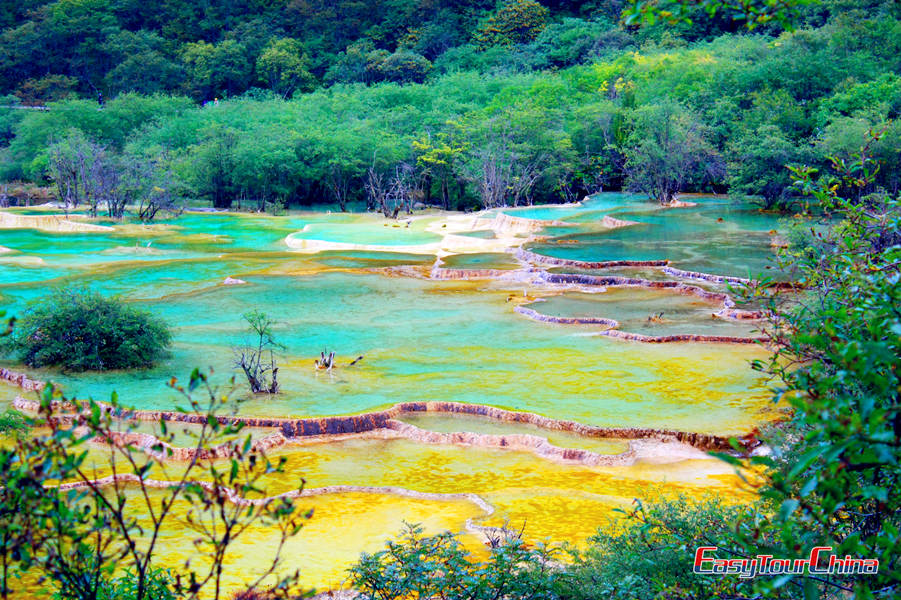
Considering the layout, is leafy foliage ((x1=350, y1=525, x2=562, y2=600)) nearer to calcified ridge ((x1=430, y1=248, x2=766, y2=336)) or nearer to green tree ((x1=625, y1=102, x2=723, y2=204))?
calcified ridge ((x1=430, y1=248, x2=766, y2=336))

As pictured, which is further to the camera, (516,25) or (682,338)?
(516,25)

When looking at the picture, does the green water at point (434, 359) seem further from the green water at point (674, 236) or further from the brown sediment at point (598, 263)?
the brown sediment at point (598, 263)

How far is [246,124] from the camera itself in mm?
56719

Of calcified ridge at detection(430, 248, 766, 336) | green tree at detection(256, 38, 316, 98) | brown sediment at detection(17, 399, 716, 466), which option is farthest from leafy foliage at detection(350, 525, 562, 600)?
green tree at detection(256, 38, 316, 98)

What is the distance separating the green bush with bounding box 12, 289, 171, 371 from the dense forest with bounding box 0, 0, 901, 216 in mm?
26775

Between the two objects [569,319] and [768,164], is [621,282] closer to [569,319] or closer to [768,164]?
[569,319]

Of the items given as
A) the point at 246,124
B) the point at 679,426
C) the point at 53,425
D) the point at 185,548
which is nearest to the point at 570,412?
the point at 679,426

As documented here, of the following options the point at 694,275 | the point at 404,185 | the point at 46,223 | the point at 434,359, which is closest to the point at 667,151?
the point at 404,185

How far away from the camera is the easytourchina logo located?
4.07 m

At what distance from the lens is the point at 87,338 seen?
17.1 meters

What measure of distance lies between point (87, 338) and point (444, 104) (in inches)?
1748

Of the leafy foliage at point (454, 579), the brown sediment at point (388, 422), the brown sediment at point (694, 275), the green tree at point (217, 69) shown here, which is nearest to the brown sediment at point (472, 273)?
the brown sediment at point (694, 275)

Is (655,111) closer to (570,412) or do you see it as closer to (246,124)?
(246,124)

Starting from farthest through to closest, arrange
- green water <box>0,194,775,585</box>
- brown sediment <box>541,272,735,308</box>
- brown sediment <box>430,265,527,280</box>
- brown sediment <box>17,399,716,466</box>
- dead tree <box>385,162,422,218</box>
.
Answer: dead tree <box>385,162,422,218</box> < brown sediment <box>430,265,527,280</box> < brown sediment <box>541,272,735,308</box> < brown sediment <box>17,399,716,466</box> < green water <box>0,194,775,585</box>
